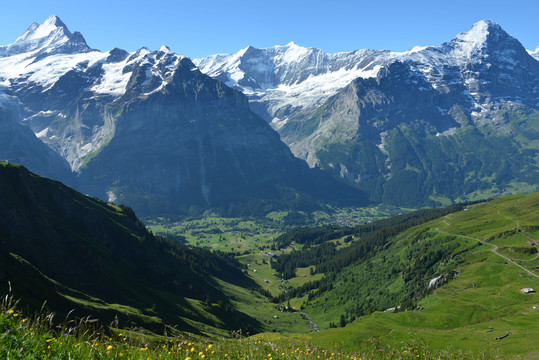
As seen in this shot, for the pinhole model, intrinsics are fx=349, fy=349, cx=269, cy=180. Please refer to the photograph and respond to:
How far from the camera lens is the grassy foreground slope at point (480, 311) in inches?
3398

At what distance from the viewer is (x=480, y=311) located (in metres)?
116

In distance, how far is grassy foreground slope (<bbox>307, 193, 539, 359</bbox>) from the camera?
283 feet

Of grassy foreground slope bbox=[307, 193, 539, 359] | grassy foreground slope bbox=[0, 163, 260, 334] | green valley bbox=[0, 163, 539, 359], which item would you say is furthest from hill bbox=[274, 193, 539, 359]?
grassy foreground slope bbox=[0, 163, 260, 334]

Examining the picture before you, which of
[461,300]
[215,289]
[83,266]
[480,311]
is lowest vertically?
[215,289]

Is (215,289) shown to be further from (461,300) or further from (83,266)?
(461,300)

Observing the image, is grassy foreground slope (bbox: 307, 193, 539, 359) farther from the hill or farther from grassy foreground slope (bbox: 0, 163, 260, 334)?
grassy foreground slope (bbox: 0, 163, 260, 334)

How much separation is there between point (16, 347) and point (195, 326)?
118 m

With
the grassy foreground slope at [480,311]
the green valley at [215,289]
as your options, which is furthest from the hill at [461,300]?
the green valley at [215,289]

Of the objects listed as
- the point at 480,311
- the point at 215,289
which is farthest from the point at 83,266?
the point at 480,311

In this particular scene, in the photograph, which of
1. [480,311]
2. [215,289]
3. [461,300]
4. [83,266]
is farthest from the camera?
[215,289]

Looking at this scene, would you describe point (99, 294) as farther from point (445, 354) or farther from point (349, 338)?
point (445, 354)

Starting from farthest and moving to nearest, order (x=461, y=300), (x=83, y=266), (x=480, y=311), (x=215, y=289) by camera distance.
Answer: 1. (x=215, y=289)
2. (x=461, y=300)
3. (x=83, y=266)
4. (x=480, y=311)

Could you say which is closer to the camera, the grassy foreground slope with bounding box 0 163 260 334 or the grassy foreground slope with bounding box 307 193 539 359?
the grassy foreground slope with bounding box 0 163 260 334

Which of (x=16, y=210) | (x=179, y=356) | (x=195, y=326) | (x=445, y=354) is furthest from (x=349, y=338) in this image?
(x=16, y=210)
